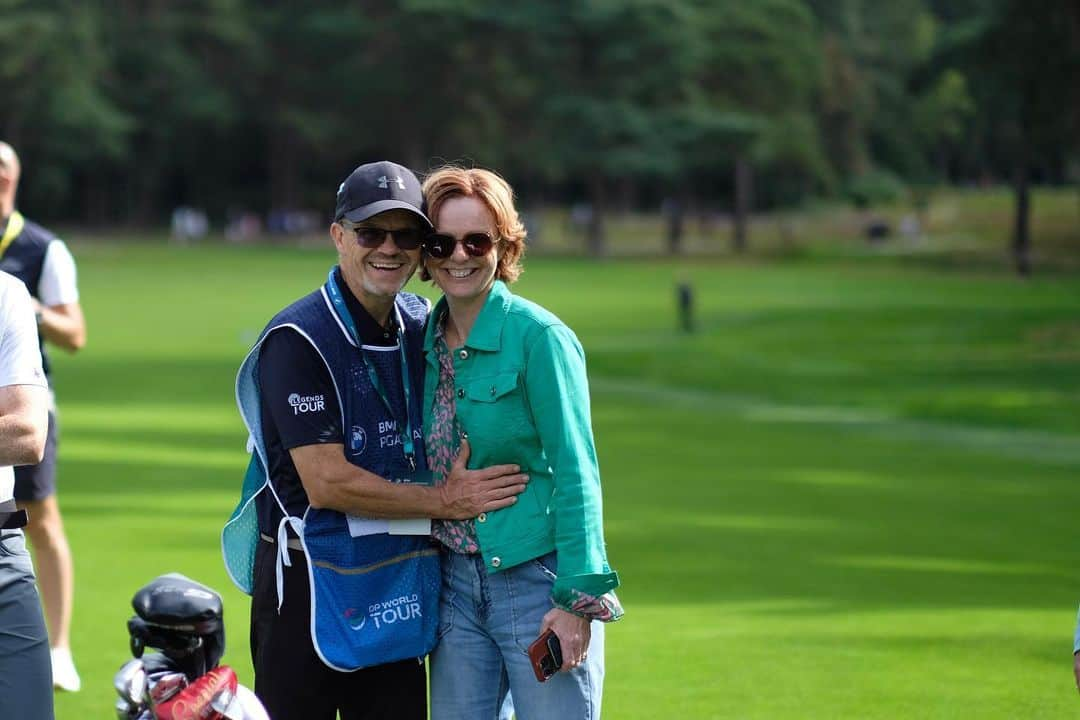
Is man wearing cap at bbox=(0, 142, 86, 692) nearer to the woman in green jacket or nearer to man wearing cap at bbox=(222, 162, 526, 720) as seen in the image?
man wearing cap at bbox=(222, 162, 526, 720)

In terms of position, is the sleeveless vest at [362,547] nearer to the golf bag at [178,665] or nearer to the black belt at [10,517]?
the golf bag at [178,665]

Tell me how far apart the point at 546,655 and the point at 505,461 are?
485 millimetres

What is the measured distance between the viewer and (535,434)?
14.4 ft

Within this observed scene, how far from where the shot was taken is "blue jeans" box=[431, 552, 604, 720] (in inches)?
174

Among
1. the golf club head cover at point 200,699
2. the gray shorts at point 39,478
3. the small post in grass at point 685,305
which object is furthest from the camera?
the small post in grass at point 685,305

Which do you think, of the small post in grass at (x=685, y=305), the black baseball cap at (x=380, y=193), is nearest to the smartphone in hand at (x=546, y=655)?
the black baseball cap at (x=380, y=193)

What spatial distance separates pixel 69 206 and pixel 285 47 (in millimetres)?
14530

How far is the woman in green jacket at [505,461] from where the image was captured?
4.31 metres

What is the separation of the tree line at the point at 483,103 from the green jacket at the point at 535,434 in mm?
61724

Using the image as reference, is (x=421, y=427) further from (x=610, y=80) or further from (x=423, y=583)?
(x=610, y=80)

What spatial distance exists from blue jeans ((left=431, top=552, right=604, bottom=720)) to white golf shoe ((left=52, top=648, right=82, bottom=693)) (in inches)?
131

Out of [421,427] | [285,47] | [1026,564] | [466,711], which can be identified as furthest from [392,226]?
[285,47]

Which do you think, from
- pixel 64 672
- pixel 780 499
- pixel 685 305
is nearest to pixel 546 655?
pixel 64 672

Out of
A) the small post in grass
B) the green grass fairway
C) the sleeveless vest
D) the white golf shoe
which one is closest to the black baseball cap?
the sleeveless vest
